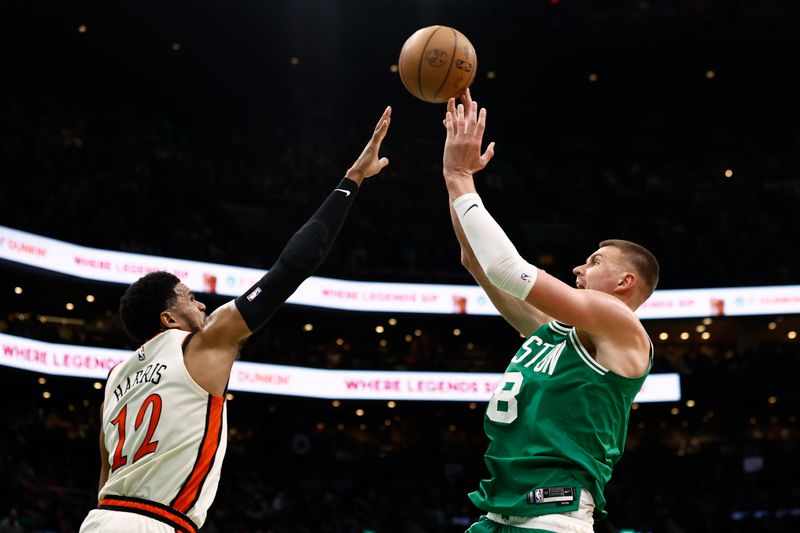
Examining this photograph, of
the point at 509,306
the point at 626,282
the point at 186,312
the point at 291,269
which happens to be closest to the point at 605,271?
the point at 626,282

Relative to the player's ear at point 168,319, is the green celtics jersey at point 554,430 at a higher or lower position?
lower

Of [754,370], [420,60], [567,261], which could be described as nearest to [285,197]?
[567,261]

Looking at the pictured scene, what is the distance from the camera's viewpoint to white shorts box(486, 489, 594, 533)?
3.38 m

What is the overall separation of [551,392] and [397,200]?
21309 millimetres

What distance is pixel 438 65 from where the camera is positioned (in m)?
4.64

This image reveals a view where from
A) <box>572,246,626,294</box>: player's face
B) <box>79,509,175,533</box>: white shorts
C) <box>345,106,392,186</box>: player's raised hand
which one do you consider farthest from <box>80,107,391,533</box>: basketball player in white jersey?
<box>572,246,626,294</box>: player's face

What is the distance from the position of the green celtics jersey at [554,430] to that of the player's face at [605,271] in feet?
0.86

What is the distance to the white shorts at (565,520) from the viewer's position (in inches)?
133

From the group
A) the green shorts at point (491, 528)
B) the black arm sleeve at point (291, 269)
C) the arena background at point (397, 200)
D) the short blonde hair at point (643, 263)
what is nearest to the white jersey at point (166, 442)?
the black arm sleeve at point (291, 269)

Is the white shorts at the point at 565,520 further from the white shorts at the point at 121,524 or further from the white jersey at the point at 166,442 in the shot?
the white shorts at the point at 121,524

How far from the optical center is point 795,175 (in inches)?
1061

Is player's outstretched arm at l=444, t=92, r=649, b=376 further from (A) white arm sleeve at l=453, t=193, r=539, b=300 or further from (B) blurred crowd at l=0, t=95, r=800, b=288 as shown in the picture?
(B) blurred crowd at l=0, t=95, r=800, b=288

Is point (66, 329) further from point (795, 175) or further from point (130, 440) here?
point (795, 175)

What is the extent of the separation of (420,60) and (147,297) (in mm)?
1762
